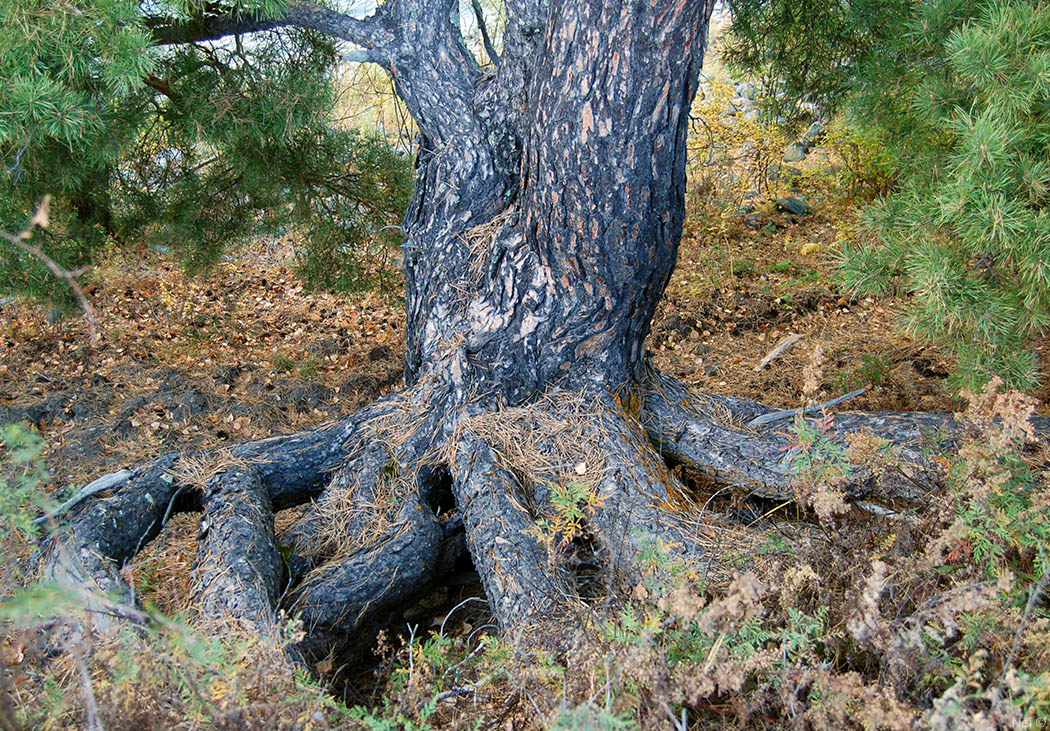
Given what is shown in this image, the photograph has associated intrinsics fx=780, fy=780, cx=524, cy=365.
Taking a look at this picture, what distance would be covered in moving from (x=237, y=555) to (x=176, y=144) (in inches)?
107

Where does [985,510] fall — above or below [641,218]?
below

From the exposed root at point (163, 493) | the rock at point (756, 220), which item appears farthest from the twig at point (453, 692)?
the rock at point (756, 220)

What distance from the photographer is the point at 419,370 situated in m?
3.68

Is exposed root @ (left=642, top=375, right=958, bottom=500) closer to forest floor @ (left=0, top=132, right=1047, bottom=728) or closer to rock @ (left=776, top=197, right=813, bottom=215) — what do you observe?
forest floor @ (left=0, top=132, right=1047, bottom=728)

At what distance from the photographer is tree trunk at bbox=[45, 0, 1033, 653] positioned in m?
2.72

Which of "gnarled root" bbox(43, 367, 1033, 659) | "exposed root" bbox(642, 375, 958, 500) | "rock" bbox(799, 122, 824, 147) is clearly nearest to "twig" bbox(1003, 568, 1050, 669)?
"gnarled root" bbox(43, 367, 1033, 659)

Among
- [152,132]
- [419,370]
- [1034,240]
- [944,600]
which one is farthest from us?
[152,132]

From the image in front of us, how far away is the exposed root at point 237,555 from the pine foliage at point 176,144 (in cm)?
146

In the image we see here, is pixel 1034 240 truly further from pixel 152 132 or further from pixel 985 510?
pixel 152 132

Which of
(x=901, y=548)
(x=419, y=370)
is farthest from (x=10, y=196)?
(x=901, y=548)

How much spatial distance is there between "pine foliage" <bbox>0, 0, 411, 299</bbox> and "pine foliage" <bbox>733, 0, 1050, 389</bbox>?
258 cm

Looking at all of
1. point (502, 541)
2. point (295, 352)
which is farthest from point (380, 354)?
point (502, 541)

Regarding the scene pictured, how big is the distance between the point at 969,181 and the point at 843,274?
63 cm

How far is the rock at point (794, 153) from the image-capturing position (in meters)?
8.30
